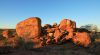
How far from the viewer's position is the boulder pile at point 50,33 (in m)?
31.0

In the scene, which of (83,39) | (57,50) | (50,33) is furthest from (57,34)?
(57,50)

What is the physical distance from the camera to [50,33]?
3384 centimetres

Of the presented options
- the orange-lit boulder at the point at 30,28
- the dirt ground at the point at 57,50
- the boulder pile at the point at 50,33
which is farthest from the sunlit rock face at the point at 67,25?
the orange-lit boulder at the point at 30,28

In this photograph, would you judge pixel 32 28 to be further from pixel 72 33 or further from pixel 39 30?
pixel 72 33

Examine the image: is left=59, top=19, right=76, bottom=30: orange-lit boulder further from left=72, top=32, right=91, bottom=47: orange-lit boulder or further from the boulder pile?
left=72, top=32, right=91, bottom=47: orange-lit boulder

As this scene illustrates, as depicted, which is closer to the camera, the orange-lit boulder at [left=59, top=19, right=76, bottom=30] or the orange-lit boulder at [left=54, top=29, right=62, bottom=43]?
the orange-lit boulder at [left=54, top=29, right=62, bottom=43]

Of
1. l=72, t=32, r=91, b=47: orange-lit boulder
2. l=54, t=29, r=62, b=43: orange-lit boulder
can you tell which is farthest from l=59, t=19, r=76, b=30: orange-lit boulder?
l=72, t=32, r=91, b=47: orange-lit boulder

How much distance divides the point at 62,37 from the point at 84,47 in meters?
4.17

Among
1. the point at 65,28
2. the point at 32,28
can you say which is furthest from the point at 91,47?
the point at 32,28

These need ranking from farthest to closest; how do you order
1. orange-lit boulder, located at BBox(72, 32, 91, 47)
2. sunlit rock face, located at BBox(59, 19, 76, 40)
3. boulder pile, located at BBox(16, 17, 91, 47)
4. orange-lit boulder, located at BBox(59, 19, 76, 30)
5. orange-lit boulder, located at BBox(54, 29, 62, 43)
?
orange-lit boulder, located at BBox(59, 19, 76, 30), sunlit rock face, located at BBox(59, 19, 76, 40), orange-lit boulder, located at BBox(54, 29, 62, 43), boulder pile, located at BBox(16, 17, 91, 47), orange-lit boulder, located at BBox(72, 32, 91, 47)

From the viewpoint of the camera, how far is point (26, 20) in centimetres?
3394

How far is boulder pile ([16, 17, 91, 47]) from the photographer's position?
31.0 metres

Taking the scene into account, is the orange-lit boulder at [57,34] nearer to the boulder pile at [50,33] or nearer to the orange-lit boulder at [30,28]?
the boulder pile at [50,33]

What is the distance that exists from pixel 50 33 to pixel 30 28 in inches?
125
